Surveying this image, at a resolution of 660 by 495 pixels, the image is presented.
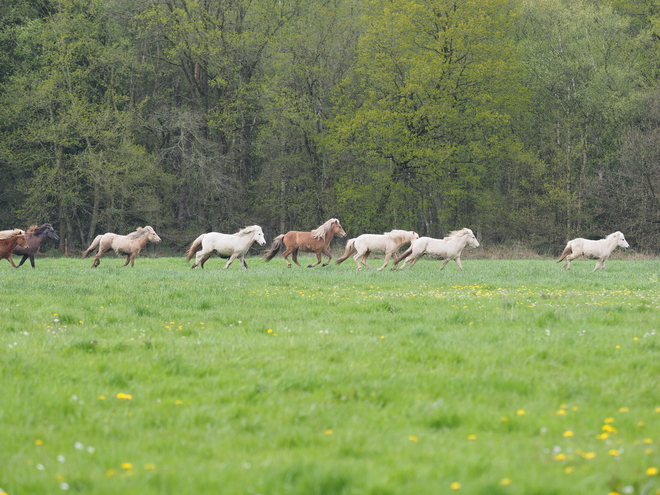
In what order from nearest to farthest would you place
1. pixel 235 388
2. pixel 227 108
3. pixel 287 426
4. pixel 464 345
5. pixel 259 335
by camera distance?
pixel 287 426 < pixel 235 388 < pixel 464 345 < pixel 259 335 < pixel 227 108

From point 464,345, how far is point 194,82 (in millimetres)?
43465

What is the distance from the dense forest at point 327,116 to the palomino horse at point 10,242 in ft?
64.4

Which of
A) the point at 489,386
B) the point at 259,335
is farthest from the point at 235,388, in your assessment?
the point at 259,335

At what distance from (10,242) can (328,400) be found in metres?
19.8

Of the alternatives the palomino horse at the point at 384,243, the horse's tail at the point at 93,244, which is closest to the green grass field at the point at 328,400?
the palomino horse at the point at 384,243

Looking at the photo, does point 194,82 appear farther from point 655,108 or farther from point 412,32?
point 655,108

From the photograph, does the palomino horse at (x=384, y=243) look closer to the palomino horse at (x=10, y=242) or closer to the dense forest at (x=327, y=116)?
A: the palomino horse at (x=10, y=242)

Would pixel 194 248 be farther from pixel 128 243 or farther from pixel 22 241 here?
pixel 22 241

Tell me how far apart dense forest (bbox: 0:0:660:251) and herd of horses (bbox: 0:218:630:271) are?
1756 centimetres

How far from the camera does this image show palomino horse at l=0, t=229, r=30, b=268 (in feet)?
75.4

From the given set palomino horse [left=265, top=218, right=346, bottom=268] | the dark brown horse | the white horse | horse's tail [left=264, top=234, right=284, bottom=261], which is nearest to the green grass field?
the dark brown horse

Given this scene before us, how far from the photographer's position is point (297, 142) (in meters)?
50.4

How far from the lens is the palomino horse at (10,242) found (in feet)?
75.4

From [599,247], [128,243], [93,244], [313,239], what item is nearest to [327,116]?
[313,239]
